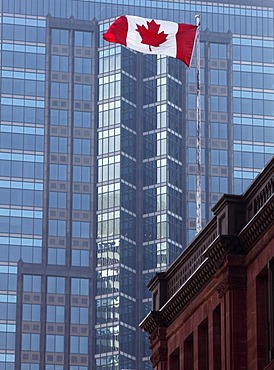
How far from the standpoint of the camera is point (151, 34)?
82500mm

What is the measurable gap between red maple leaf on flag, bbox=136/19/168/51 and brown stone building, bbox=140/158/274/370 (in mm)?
20223

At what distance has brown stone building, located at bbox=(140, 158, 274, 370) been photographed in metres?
55.0

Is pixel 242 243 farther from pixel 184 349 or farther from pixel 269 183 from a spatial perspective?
pixel 184 349

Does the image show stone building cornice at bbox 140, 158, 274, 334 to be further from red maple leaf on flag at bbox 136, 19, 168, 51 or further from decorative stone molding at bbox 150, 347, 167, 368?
red maple leaf on flag at bbox 136, 19, 168, 51

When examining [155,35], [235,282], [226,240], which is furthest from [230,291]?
[155,35]

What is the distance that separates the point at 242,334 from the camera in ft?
186

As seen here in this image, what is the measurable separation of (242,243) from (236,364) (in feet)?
14.6

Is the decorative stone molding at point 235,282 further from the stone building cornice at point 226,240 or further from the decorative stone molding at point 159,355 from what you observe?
the decorative stone molding at point 159,355

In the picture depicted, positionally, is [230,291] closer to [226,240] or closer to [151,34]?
[226,240]

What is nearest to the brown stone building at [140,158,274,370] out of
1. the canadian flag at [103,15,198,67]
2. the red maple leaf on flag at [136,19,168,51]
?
the canadian flag at [103,15,198,67]

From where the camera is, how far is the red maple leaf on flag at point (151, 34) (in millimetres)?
82438

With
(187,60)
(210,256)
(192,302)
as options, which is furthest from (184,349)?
(187,60)

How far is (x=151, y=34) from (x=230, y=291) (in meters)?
28.1

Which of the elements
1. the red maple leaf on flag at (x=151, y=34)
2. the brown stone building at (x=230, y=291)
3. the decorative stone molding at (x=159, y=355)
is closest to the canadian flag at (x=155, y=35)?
the red maple leaf on flag at (x=151, y=34)
